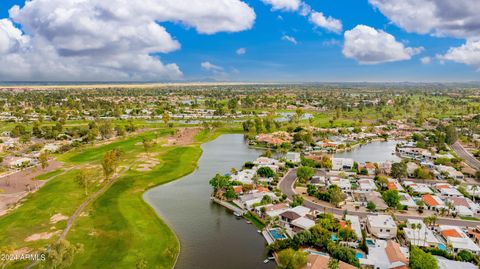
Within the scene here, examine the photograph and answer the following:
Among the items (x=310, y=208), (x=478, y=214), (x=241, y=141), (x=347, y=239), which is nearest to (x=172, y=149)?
(x=241, y=141)

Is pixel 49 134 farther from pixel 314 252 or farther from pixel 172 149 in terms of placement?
pixel 314 252

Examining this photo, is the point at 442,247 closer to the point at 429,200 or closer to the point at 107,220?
the point at 429,200

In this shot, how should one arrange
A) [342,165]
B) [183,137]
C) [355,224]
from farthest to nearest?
[183,137]
[342,165]
[355,224]

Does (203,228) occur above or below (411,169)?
below

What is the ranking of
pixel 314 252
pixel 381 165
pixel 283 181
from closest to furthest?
pixel 314 252 → pixel 283 181 → pixel 381 165

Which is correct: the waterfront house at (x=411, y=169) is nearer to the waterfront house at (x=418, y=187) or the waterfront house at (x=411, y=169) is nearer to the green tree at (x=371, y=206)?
the waterfront house at (x=418, y=187)

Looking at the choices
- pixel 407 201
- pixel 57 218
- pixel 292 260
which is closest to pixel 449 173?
pixel 407 201

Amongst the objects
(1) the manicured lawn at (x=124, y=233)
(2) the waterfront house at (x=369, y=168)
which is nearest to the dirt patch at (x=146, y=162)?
(1) the manicured lawn at (x=124, y=233)
